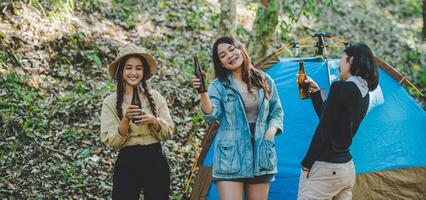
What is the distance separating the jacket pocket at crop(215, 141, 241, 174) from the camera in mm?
3912

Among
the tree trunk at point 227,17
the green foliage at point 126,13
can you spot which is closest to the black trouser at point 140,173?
the tree trunk at point 227,17

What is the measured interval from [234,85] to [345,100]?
34.3 inches

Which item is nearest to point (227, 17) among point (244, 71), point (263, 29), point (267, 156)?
point (263, 29)

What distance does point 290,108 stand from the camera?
17.6ft

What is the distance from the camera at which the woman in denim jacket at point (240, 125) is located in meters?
3.93

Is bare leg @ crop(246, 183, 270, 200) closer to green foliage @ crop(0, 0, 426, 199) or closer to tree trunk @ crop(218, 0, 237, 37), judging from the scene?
green foliage @ crop(0, 0, 426, 199)

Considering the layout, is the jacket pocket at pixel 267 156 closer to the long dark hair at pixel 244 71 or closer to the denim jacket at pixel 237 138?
the denim jacket at pixel 237 138

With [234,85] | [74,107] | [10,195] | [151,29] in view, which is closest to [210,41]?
[151,29]

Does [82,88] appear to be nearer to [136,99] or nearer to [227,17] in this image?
[227,17]

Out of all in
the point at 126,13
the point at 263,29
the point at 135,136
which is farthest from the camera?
the point at 126,13

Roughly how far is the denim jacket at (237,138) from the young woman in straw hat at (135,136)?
45 cm

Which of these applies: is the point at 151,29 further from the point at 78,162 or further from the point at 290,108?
the point at 290,108

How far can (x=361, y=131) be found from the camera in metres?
5.31

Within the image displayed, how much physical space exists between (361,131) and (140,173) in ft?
8.02
